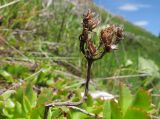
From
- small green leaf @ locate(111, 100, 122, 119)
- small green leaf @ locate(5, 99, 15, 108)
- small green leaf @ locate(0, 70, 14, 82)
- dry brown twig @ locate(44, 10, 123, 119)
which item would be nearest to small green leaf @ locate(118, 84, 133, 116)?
small green leaf @ locate(111, 100, 122, 119)

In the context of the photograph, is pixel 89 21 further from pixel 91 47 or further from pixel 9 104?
pixel 9 104

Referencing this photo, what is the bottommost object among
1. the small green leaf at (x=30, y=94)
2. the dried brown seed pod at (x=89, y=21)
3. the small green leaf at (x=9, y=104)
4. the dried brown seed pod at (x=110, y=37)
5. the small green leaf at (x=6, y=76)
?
the small green leaf at (x=9, y=104)

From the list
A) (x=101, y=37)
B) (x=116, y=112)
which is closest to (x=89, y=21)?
(x=101, y=37)

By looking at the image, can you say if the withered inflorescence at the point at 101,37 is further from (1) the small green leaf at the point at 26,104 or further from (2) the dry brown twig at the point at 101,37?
(1) the small green leaf at the point at 26,104

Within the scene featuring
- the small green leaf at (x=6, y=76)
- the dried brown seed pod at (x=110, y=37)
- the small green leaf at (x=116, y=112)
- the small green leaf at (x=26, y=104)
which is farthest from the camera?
the small green leaf at (x=6, y=76)

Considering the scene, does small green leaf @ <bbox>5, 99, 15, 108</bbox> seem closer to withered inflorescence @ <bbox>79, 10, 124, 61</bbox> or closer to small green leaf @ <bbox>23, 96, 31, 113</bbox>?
small green leaf @ <bbox>23, 96, 31, 113</bbox>

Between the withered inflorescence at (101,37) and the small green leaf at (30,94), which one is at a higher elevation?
the withered inflorescence at (101,37)

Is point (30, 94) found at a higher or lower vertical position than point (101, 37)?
lower

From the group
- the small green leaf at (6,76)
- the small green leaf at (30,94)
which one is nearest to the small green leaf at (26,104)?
the small green leaf at (30,94)
